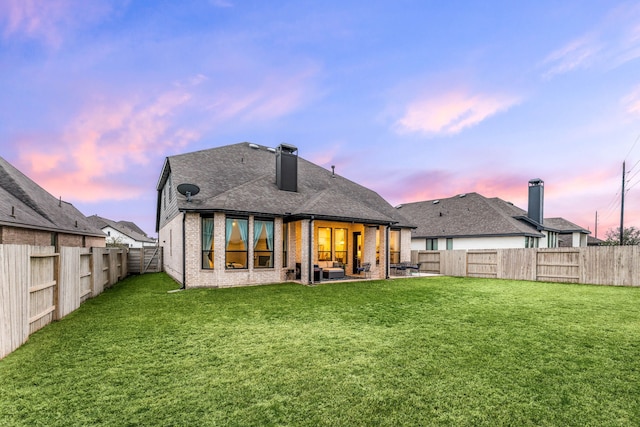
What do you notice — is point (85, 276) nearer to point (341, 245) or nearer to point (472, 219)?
point (341, 245)

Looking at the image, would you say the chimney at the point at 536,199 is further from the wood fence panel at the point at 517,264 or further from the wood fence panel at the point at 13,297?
the wood fence panel at the point at 13,297

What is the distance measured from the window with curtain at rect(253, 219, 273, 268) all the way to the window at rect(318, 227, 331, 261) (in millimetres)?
3874

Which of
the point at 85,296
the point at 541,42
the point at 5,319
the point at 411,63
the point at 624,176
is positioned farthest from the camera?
the point at 624,176

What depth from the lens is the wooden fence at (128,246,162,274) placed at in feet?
58.0

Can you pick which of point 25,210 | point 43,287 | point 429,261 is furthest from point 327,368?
point 25,210

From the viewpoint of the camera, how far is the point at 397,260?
19.1 m

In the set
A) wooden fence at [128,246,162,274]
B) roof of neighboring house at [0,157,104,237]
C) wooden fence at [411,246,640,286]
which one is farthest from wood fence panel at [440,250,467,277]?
roof of neighboring house at [0,157,104,237]

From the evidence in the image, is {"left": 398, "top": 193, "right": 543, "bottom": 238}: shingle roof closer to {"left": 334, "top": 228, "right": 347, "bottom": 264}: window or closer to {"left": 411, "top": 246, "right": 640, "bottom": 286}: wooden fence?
{"left": 411, "top": 246, "right": 640, "bottom": 286}: wooden fence

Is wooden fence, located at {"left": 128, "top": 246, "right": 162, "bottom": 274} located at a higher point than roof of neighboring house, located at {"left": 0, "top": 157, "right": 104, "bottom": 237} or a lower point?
lower

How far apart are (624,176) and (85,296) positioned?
34.7m

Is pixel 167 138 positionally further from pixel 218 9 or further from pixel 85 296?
pixel 85 296

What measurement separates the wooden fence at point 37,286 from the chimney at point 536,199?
29.4 metres

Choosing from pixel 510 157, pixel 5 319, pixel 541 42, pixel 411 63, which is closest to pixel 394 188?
pixel 510 157

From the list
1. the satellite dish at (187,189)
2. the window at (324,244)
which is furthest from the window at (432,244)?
the satellite dish at (187,189)
